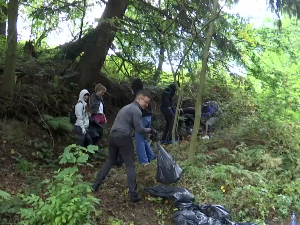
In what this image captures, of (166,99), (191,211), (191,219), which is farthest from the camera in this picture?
(166,99)

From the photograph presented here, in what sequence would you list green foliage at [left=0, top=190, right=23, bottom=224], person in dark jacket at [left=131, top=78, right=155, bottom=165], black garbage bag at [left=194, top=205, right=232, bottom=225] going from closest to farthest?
1. green foliage at [left=0, top=190, right=23, bottom=224]
2. black garbage bag at [left=194, top=205, right=232, bottom=225]
3. person in dark jacket at [left=131, top=78, right=155, bottom=165]

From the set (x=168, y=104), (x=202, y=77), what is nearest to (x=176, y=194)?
(x=202, y=77)

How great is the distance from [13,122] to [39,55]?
4303 millimetres

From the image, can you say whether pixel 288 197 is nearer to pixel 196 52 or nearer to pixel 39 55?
pixel 196 52

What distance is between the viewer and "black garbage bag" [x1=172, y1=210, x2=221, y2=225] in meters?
4.83

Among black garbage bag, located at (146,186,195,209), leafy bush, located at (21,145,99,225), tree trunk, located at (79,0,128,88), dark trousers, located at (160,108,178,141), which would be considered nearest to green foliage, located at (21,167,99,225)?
leafy bush, located at (21,145,99,225)

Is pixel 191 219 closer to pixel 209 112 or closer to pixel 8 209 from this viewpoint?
pixel 8 209

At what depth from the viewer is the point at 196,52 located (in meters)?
9.53

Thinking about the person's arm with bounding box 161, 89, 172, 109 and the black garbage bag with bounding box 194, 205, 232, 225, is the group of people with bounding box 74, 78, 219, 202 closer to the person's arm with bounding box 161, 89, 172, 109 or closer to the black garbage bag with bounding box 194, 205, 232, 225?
the person's arm with bounding box 161, 89, 172, 109

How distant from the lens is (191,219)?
4883mm

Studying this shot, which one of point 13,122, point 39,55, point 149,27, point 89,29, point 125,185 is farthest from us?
point 39,55

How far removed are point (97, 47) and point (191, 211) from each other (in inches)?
308

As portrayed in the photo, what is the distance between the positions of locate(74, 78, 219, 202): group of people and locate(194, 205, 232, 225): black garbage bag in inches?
42.3

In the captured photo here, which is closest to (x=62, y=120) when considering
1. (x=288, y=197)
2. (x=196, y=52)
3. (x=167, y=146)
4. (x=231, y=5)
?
(x=167, y=146)
